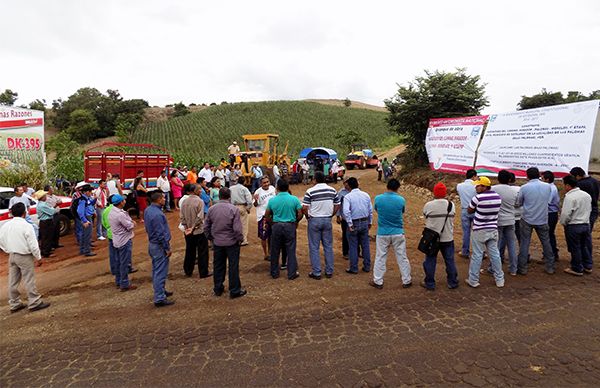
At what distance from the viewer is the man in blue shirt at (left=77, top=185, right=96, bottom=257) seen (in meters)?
7.56

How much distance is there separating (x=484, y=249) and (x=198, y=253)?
15.2 feet

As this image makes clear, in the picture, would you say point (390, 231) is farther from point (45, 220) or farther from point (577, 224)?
point (45, 220)

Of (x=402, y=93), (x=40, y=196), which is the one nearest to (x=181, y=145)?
(x=402, y=93)

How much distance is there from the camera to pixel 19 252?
4.86m

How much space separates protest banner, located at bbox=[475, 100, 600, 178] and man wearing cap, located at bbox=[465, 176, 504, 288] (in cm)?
458

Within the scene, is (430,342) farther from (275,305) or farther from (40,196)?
(40,196)

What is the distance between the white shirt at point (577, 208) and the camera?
17.4ft

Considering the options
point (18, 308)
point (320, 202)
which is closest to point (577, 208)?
point (320, 202)

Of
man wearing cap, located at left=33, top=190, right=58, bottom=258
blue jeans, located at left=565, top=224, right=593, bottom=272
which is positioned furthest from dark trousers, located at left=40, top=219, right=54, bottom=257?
blue jeans, located at left=565, top=224, right=593, bottom=272

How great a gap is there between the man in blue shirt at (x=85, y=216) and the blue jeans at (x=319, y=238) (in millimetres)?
5368

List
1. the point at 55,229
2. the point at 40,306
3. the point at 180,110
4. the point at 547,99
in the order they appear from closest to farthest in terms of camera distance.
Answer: the point at 40,306, the point at 55,229, the point at 547,99, the point at 180,110

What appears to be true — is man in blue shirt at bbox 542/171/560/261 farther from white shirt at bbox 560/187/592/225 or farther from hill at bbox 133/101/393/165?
hill at bbox 133/101/393/165

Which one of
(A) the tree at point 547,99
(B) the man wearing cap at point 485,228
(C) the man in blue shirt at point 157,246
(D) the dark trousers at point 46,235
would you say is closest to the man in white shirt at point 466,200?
(B) the man wearing cap at point 485,228

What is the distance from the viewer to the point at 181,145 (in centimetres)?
5116
